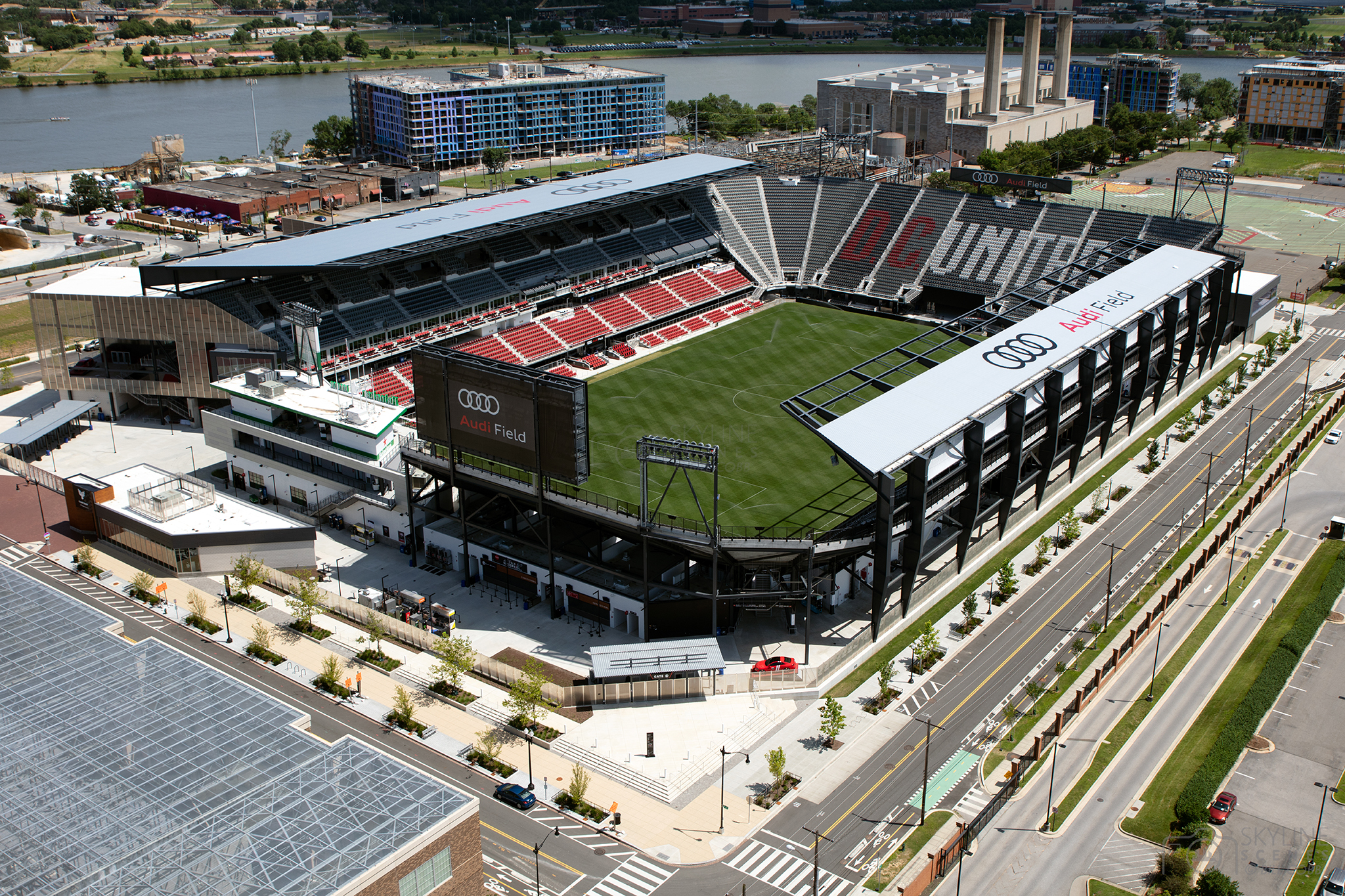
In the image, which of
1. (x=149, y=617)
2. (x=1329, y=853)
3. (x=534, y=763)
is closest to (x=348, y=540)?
(x=149, y=617)

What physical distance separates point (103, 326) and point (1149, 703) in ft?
266

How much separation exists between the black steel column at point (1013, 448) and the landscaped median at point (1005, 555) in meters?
4.09

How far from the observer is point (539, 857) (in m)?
50.8

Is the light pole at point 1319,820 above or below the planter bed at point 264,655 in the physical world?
below

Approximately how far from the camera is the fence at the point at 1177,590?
57781 millimetres

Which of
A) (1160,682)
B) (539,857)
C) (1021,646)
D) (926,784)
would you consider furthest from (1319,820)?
(539,857)

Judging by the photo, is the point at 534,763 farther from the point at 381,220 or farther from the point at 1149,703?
the point at 381,220

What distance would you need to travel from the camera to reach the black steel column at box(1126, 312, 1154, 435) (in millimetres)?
86438

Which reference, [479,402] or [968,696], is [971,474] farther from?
[479,402]

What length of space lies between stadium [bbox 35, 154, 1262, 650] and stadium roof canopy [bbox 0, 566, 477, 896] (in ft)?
80.2

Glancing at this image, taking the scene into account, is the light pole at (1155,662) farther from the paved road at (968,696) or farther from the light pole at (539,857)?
the light pole at (539,857)

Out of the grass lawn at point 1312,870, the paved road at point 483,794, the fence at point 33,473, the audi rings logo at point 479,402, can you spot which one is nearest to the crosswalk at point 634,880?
the paved road at point 483,794

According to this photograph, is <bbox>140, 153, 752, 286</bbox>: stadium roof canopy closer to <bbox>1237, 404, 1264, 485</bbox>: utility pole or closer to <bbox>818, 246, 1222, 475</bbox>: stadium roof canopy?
<bbox>818, 246, 1222, 475</bbox>: stadium roof canopy

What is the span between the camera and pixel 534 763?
186ft
